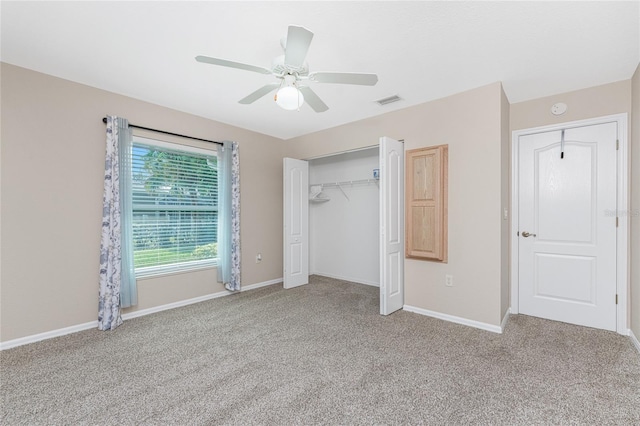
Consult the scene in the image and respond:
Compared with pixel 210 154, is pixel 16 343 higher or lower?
lower

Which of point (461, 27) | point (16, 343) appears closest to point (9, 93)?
point (16, 343)

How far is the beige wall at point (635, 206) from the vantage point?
262 centimetres

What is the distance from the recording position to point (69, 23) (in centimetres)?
207

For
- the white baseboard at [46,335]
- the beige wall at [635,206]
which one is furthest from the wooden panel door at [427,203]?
the white baseboard at [46,335]

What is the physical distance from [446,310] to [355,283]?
1.92 m

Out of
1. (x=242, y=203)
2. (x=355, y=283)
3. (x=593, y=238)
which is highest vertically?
(x=242, y=203)

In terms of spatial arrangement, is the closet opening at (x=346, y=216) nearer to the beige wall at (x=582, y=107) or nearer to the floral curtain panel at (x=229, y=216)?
the floral curtain panel at (x=229, y=216)

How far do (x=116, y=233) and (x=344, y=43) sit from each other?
304cm

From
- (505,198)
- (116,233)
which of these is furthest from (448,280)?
(116,233)

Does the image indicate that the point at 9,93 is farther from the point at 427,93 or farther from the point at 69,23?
the point at 427,93

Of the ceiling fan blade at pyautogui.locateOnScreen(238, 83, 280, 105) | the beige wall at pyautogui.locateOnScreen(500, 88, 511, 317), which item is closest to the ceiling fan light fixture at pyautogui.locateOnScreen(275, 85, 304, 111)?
the ceiling fan blade at pyautogui.locateOnScreen(238, 83, 280, 105)

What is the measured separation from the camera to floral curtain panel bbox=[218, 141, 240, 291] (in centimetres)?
420

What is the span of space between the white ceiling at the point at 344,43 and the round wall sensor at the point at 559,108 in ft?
0.58

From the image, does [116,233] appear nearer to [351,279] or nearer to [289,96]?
[289,96]
